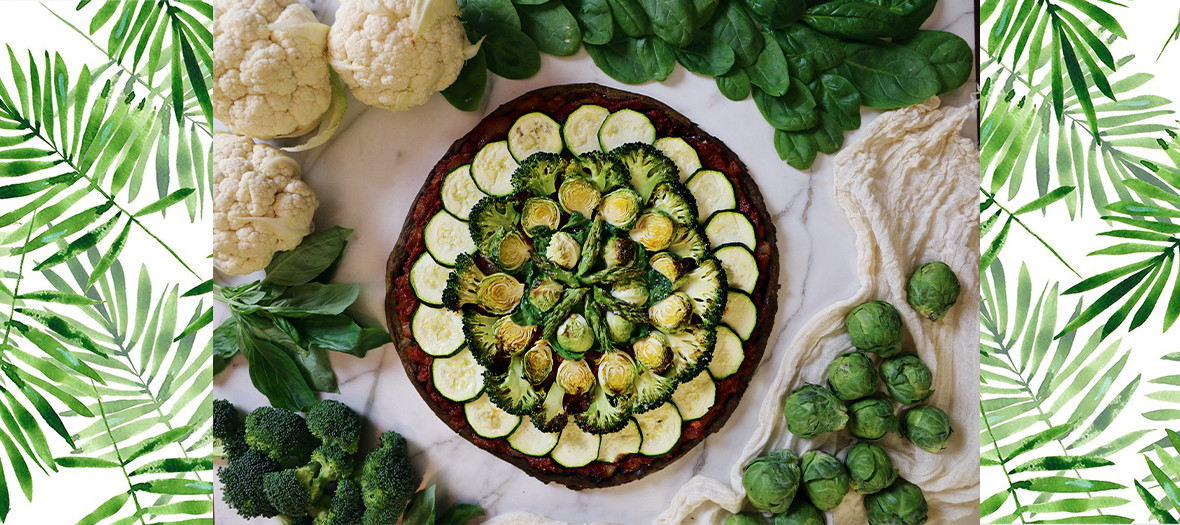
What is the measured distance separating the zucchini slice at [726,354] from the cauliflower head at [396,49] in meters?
1.50

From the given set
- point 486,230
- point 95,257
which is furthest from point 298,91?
point 95,257

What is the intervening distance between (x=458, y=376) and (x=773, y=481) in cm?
133

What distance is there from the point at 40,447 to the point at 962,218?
12.9ft

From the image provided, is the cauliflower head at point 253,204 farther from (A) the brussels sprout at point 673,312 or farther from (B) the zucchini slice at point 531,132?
(A) the brussels sprout at point 673,312

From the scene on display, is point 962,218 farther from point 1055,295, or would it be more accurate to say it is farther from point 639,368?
point 639,368

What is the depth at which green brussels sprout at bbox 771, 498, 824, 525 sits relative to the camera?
8.21ft

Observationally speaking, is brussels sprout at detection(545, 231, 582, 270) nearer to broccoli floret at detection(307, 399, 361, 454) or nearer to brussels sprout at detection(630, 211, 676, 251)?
brussels sprout at detection(630, 211, 676, 251)

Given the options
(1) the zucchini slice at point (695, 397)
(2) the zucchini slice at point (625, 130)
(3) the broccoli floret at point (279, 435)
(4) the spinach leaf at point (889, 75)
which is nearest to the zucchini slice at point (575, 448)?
(1) the zucchini slice at point (695, 397)

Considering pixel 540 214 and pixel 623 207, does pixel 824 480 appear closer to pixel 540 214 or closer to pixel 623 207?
pixel 623 207

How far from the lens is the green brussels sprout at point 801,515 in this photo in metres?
2.50

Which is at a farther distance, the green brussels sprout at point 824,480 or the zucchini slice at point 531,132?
the zucchini slice at point 531,132

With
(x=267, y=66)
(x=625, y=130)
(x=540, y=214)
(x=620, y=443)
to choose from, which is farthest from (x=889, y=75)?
(x=267, y=66)

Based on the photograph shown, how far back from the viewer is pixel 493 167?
2.66 meters

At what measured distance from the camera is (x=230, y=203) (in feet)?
8.18
